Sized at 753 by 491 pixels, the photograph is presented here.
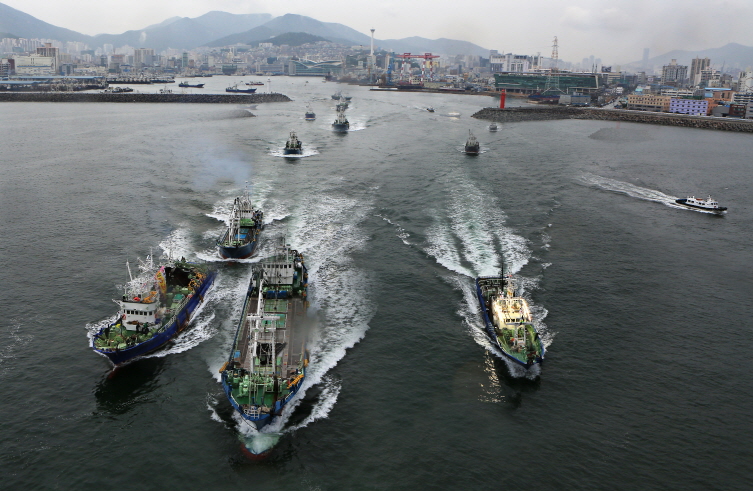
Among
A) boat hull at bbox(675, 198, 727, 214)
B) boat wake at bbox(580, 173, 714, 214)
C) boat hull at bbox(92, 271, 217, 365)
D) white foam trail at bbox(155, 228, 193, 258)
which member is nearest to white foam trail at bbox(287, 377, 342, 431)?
boat hull at bbox(92, 271, 217, 365)

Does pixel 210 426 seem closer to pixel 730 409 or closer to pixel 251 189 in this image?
pixel 730 409

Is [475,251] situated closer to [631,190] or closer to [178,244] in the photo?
[178,244]

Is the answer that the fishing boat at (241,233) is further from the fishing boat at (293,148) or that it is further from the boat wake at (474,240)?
the fishing boat at (293,148)

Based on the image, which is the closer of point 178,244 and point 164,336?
point 164,336

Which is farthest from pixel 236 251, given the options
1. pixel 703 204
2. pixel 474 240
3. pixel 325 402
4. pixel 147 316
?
pixel 703 204

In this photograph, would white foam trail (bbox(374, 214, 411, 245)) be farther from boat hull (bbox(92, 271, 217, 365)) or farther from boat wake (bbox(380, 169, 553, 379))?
boat hull (bbox(92, 271, 217, 365))

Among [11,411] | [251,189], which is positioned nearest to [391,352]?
[11,411]

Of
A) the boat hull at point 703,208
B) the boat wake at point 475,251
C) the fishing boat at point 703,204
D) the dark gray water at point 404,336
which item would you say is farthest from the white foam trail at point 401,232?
Answer: the boat hull at point 703,208
